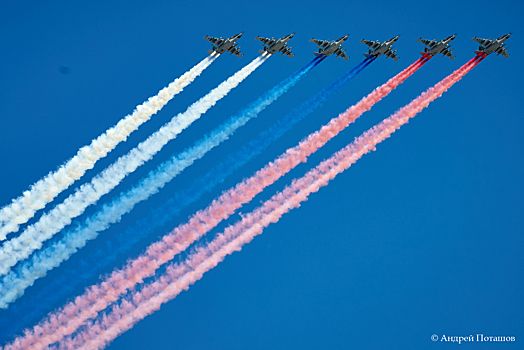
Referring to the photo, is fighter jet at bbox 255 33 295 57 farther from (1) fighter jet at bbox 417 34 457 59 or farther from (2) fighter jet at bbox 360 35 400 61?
(1) fighter jet at bbox 417 34 457 59

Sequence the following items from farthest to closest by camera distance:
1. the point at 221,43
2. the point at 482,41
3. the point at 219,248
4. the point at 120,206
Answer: the point at 482,41 < the point at 221,43 < the point at 219,248 < the point at 120,206

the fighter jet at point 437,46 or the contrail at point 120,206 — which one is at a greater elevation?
the fighter jet at point 437,46

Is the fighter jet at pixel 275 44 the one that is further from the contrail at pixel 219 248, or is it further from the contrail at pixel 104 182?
the contrail at pixel 219 248

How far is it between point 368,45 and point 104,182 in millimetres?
21690

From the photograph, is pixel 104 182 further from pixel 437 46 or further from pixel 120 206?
pixel 437 46

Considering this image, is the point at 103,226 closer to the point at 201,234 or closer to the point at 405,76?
the point at 201,234

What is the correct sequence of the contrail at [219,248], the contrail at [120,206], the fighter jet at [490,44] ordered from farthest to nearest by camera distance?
the fighter jet at [490,44] → the contrail at [219,248] → the contrail at [120,206]

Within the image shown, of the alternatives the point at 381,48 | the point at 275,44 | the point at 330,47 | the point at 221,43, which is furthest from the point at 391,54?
the point at 221,43

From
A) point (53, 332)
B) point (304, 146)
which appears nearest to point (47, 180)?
point (53, 332)

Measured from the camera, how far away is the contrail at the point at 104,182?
112 ft

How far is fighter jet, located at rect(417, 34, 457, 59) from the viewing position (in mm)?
41531

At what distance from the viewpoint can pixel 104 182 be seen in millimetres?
36156

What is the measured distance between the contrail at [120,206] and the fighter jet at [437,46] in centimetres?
872

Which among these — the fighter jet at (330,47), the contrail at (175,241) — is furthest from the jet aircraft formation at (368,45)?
the contrail at (175,241)
